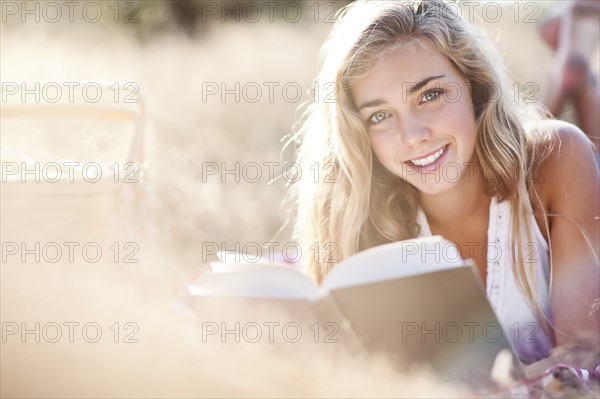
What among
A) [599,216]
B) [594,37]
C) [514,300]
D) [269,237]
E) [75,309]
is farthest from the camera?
[269,237]

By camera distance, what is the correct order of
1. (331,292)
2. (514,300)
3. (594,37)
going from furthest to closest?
1. (594,37)
2. (514,300)
3. (331,292)

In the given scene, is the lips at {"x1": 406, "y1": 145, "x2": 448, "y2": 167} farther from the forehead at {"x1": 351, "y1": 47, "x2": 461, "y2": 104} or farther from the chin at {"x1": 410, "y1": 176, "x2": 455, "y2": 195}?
the forehead at {"x1": 351, "y1": 47, "x2": 461, "y2": 104}

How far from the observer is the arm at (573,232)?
5.29 feet

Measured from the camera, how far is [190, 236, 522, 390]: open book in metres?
1.09

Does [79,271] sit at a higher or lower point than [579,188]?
lower

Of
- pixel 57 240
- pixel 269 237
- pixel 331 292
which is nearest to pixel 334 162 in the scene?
pixel 57 240

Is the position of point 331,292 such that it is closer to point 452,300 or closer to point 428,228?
point 452,300

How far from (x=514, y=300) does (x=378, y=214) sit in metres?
0.44

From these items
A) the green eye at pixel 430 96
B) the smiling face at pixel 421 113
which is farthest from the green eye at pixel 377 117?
the green eye at pixel 430 96

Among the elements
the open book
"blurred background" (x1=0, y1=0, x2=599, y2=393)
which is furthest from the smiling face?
"blurred background" (x1=0, y1=0, x2=599, y2=393)

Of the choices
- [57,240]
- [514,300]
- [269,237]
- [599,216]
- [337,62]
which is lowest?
[269,237]

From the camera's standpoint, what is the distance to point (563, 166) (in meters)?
1.71

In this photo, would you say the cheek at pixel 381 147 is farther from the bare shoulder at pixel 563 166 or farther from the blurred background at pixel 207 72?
the blurred background at pixel 207 72

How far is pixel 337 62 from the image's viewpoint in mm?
1790
